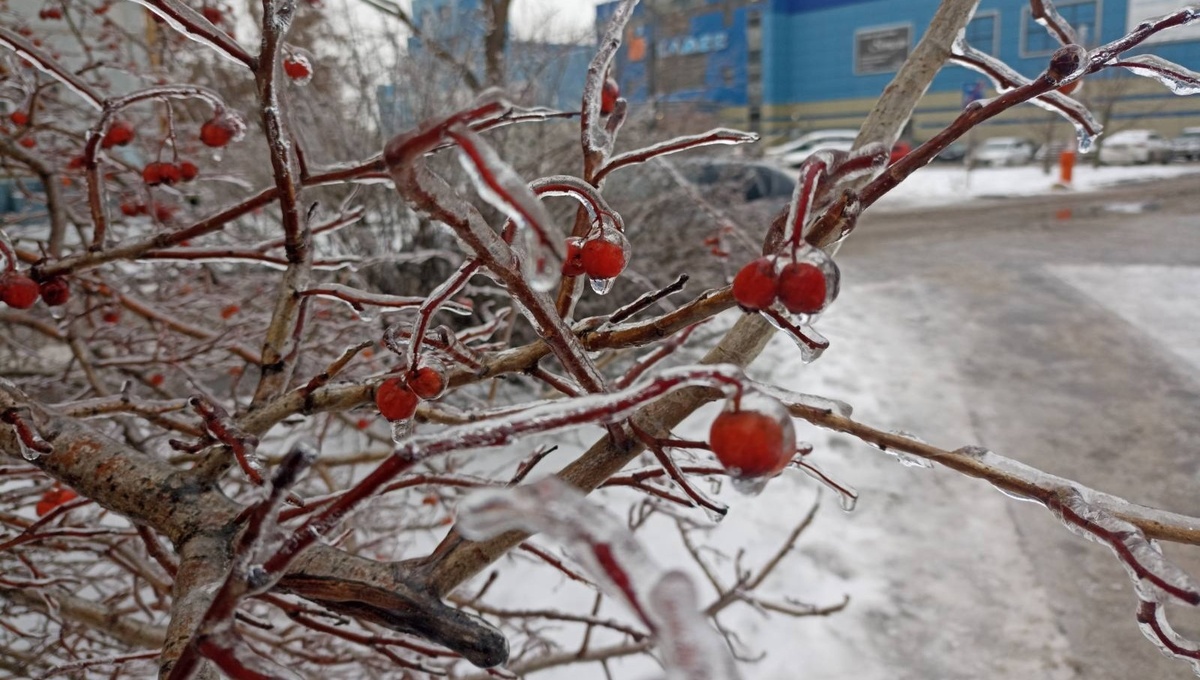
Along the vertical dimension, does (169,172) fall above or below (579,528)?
above

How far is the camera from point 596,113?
59 cm

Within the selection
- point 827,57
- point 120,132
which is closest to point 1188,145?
point 827,57

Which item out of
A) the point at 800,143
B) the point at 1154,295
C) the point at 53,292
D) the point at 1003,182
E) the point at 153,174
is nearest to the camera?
the point at 53,292

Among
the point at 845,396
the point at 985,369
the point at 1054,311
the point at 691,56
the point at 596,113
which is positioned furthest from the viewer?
the point at 691,56

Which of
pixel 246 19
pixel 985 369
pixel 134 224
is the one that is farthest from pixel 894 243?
pixel 134 224

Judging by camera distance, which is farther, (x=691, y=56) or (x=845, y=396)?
(x=691, y=56)

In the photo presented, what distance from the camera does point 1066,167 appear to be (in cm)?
1291

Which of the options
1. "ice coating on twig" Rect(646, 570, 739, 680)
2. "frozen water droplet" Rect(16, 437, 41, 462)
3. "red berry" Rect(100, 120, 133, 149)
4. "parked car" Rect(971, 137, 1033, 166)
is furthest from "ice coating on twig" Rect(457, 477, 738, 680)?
"parked car" Rect(971, 137, 1033, 166)

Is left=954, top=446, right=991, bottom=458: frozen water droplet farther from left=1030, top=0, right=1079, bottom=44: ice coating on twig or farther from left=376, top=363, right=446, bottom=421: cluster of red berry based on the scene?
left=376, top=363, right=446, bottom=421: cluster of red berry

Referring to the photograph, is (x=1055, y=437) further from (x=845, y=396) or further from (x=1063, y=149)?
(x=1063, y=149)

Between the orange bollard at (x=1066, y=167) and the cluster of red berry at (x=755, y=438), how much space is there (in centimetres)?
1416

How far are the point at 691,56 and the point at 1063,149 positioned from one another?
7.87 m

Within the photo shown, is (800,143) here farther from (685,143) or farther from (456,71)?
(685,143)

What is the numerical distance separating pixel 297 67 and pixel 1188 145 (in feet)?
46.3
